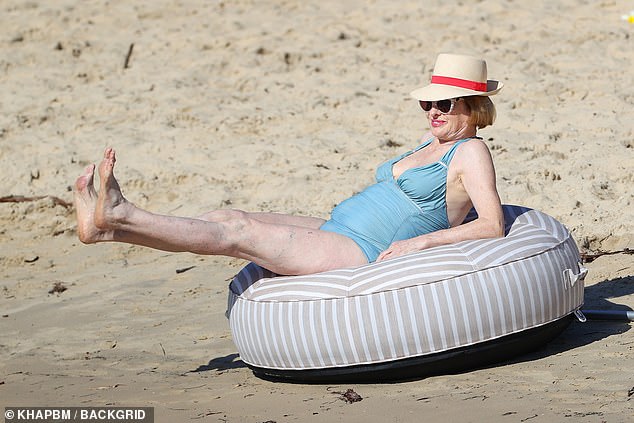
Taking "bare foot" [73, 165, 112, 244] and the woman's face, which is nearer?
"bare foot" [73, 165, 112, 244]

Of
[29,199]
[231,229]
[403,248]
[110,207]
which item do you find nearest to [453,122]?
[403,248]

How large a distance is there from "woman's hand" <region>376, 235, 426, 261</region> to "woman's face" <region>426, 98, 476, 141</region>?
547 millimetres

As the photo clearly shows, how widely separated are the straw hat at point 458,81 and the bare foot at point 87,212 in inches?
62.9

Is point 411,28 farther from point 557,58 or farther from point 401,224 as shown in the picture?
point 401,224

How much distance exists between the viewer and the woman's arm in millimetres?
4738

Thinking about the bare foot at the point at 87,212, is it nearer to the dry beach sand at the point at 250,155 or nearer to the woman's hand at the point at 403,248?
the dry beach sand at the point at 250,155

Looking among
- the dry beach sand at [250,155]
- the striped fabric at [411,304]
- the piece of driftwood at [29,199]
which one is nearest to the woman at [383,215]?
the striped fabric at [411,304]

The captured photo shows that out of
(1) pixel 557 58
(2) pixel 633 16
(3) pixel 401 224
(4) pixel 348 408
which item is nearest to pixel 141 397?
(4) pixel 348 408

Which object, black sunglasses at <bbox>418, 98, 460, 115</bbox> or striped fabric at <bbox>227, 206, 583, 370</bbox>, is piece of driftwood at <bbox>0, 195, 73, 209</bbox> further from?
black sunglasses at <bbox>418, 98, 460, 115</bbox>

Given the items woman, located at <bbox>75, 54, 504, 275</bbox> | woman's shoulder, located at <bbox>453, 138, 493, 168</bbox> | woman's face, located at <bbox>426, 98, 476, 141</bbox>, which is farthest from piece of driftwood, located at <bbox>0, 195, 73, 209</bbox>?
woman's shoulder, located at <bbox>453, 138, 493, 168</bbox>

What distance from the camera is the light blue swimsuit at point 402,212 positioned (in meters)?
4.88

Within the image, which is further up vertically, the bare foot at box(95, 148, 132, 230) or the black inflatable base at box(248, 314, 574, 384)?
the bare foot at box(95, 148, 132, 230)

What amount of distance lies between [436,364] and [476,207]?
0.76 meters

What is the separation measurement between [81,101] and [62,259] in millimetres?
2386
